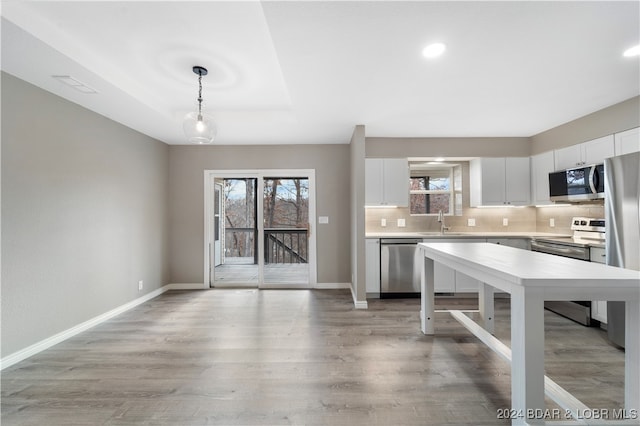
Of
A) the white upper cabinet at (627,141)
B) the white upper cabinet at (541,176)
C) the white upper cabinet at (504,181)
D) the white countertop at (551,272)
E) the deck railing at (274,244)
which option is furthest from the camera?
the deck railing at (274,244)

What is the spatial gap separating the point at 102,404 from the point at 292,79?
291 cm

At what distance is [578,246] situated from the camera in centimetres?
307

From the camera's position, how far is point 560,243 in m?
3.29

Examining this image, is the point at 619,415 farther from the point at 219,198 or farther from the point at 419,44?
the point at 219,198

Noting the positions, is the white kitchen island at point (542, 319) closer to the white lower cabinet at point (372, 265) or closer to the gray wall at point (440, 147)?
the white lower cabinet at point (372, 265)

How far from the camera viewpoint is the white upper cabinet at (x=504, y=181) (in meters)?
4.18

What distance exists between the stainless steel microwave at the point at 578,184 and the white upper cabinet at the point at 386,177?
1938 millimetres

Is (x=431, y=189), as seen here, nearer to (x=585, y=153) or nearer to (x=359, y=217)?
(x=359, y=217)

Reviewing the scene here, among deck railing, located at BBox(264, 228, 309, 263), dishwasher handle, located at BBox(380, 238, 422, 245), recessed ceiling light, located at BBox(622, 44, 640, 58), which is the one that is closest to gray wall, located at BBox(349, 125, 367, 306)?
dishwasher handle, located at BBox(380, 238, 422, 245)

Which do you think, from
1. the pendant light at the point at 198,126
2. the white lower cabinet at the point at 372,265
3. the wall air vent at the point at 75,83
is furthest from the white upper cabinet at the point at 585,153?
the wall air vent at the point at 75,83

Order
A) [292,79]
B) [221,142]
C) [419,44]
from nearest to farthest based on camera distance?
[419,44] < [292,79] < [221,142]

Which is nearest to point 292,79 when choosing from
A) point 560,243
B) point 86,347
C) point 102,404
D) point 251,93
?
point 251,93

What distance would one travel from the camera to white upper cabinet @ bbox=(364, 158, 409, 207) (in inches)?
167

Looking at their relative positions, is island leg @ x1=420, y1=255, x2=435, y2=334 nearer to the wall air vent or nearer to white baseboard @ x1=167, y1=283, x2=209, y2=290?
white baseboard @ x1=167, y1=283, x2=209, y2=290
